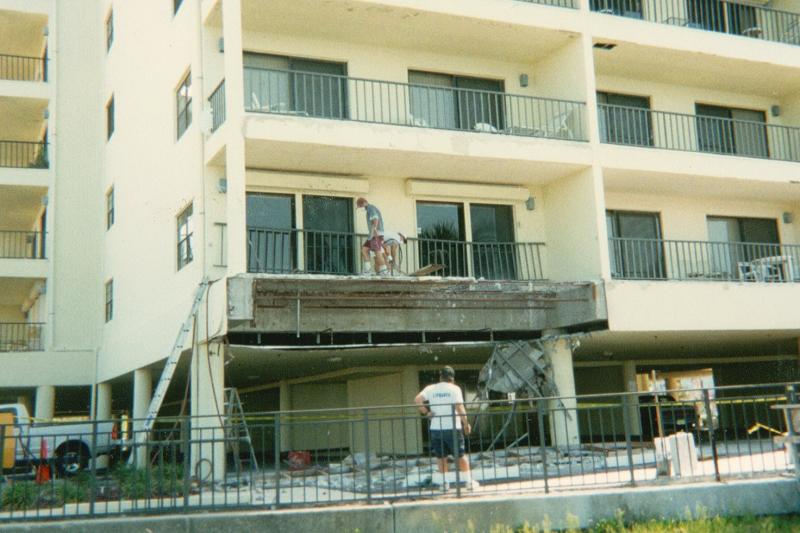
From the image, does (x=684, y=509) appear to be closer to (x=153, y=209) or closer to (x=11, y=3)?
(x=153, y=209)

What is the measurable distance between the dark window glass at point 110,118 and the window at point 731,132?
16693 mm

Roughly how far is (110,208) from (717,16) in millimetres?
18049

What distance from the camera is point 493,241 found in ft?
68.6

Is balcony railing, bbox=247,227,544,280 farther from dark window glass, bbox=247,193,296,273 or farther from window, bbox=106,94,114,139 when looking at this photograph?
window, bbox=106,94,114,139

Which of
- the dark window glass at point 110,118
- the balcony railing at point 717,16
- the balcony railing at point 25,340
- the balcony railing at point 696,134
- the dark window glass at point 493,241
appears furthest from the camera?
the balcony railing at point 25,340

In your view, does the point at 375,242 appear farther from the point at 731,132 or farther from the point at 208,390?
the point at 731,132

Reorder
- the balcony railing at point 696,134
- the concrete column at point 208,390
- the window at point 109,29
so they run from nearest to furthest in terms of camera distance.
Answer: the concrete column at point 208,390 < the balcony railing at point 696,134 < the window at point 109,29

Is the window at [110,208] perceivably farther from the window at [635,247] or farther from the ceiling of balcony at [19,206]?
the window at [635,247]

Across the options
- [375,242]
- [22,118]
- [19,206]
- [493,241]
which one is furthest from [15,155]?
[375,242]

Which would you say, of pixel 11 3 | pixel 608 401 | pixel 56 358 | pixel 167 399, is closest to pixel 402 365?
pixel 608 401

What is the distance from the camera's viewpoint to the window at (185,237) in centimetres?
1920

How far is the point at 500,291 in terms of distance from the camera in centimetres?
1783

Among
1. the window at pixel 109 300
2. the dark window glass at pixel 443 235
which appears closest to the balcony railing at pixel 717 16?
the dark window glass at pixel 443 235

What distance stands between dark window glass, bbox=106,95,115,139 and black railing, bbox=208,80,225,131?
10091 mm
